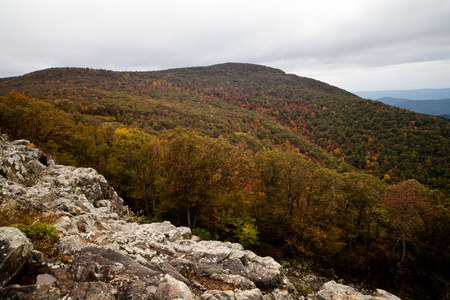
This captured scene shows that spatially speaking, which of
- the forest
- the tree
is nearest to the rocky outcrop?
the forest

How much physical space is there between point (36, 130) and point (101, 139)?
9.11 meters

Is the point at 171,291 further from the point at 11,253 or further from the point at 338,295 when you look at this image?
the point at 338,295

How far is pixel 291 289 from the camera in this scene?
9.40 meters

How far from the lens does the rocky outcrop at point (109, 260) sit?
514cm

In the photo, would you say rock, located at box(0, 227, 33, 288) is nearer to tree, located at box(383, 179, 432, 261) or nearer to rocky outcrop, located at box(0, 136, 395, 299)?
rocky outcrop, located at box(0, 136, 395, 299)

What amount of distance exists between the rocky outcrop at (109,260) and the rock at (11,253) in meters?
0.07

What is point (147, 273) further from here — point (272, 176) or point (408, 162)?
point (408, 162)

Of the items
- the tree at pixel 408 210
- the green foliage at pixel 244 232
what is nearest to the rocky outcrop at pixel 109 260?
the green foliage at pixel 244 232

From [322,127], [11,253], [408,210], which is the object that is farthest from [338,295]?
[322,127]

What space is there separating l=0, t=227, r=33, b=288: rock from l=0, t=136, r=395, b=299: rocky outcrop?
0.07 m

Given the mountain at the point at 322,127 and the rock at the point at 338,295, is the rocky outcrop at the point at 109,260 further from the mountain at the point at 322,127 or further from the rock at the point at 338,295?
the mountain at the point at 322,127

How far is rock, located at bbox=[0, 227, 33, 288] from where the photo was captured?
169 inches

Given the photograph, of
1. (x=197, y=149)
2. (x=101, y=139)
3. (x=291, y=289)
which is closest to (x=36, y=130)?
(x=101, y=139)

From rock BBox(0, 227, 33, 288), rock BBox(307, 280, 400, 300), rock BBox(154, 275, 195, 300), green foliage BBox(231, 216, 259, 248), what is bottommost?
green foliage BBox(231, 216, 259, 248)
